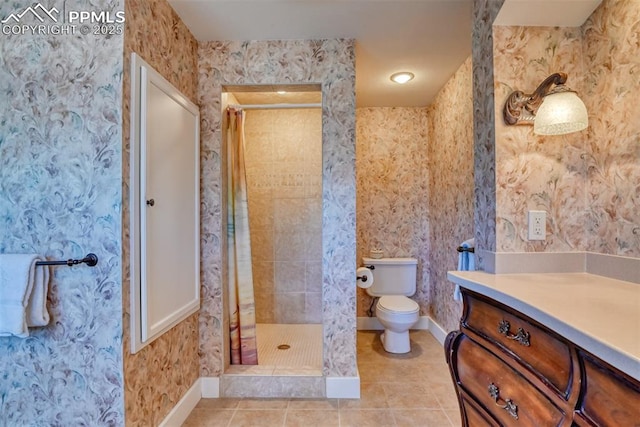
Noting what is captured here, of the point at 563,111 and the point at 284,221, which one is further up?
the point at 563,111

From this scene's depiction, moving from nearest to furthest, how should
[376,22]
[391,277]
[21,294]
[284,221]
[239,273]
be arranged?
[21,294] < [376,22] < [239,273] < [391,277] < [284,221]

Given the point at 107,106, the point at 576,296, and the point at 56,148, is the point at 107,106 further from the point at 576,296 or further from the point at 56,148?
the point at 576,296

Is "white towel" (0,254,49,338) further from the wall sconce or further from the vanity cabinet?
the wall sconce

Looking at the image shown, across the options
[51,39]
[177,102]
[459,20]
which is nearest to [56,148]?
[51,39]

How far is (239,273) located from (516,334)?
1759mm

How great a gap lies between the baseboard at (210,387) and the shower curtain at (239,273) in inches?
7.6

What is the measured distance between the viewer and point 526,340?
0.84m

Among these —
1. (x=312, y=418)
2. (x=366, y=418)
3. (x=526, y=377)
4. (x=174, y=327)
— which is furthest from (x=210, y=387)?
(x=526, y=377)

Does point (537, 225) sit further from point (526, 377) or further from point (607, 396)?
point (607, 396)

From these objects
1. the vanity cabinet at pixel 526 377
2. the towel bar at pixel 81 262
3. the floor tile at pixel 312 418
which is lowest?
the floor tile at pixel 312 418

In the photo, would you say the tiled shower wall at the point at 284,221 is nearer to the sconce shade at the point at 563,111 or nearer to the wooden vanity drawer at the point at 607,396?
the sconce shade at the point at 563,111

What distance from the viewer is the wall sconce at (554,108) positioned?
3.49 feet

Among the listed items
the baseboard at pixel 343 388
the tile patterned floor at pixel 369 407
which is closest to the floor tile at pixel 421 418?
the tile patterned floor at pixel 369 407

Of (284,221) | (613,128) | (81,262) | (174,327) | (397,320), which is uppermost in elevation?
(613,128)
